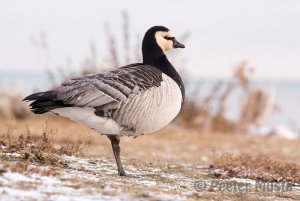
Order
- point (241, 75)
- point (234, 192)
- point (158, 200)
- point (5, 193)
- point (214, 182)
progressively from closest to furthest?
1. point (5, 193)
2. point (158, 200)
3. point (234, 192)
4. point (214, 182)
5. point (241, 75)

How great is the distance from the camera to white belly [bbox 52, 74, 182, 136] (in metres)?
6.92

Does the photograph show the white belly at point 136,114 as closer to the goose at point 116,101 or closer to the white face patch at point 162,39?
the goose at point 116,101

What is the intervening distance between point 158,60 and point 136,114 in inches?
51.4

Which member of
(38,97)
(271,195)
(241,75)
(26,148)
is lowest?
(271,195)

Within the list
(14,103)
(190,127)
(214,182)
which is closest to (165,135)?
(190,127)

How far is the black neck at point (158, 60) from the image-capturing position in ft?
25.8

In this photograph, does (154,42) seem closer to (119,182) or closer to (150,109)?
(150,109)

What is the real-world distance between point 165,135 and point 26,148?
10.5m

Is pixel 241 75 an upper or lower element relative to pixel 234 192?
upper

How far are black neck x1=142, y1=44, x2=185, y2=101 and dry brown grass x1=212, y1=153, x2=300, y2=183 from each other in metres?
2.08

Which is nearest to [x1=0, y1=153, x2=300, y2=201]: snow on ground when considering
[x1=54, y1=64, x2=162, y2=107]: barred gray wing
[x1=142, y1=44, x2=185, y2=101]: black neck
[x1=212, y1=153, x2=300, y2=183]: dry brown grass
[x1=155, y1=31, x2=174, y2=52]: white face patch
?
[x1=212, y1=153, x2=300, y2=183]: dry brown grass

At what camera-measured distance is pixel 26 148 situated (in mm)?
7914

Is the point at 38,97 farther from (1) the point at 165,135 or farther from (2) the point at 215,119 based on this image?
(2) the point at 215,119

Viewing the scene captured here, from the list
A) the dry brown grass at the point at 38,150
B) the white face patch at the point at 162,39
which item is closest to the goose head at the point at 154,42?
the white face patch at the point at 162,39
